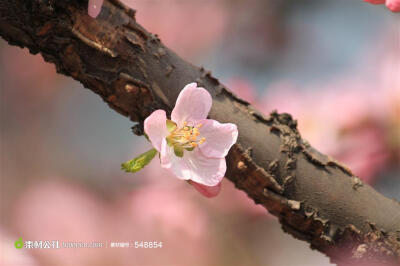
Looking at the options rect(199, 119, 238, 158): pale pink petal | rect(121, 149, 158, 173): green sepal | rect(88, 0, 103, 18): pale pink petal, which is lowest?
rect(121, 149, 158, 173): green sepal

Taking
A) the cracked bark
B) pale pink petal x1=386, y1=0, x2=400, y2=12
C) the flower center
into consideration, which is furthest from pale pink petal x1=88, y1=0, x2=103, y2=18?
pale pink petal x1=386, y1=0, x2=400, y2=12

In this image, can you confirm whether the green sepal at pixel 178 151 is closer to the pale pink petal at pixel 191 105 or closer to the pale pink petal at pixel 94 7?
the pale pink petal at pixel 191 105

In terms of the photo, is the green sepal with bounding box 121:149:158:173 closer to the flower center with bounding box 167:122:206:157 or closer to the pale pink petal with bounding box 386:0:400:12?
the flower center with bounding box 167:122:206:157

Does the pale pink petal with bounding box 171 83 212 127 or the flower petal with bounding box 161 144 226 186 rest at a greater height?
the pale pink petal with bounding box 171 83 212 127

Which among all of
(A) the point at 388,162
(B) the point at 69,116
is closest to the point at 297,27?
(A) the point at 388,162

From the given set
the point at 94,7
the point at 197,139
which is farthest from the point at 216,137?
the point at 94,7

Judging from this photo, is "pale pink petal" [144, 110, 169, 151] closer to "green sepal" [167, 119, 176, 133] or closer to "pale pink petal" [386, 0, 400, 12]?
"green sepal" [167, 119, 176, 133]

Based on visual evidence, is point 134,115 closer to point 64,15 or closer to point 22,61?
point 64,15

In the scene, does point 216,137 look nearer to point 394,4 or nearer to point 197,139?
point 197,139

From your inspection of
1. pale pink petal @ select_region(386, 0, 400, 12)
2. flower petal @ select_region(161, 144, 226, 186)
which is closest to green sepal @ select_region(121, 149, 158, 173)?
flower petal @ select_region(161, 144, 226, 186)

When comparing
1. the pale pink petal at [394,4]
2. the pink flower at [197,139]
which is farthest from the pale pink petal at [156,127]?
the pale pink petal at [394,4]
